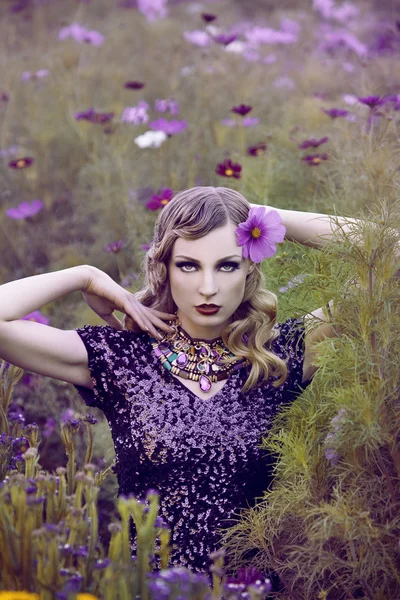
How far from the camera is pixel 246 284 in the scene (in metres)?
1.84

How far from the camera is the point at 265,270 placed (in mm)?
2217

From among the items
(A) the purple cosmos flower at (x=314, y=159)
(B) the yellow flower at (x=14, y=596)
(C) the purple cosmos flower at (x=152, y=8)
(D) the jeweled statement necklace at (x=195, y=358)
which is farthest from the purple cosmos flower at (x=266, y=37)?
(B) the yellow flower at (x=14, y=596)

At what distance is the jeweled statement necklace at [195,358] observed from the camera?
178cm

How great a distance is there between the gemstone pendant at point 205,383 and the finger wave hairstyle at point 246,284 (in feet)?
0.27

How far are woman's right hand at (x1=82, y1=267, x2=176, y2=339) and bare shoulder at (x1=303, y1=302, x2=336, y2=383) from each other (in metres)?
0.33

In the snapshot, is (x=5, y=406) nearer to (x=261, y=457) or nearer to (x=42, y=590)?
(x=261, y=457)

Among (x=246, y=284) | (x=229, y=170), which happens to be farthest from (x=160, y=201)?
(x=246, y=284)

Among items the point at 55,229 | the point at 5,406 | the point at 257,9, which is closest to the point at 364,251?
the point at 5,406

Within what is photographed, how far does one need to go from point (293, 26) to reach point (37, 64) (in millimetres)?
1906

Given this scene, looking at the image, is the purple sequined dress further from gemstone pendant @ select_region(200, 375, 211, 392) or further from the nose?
the nose

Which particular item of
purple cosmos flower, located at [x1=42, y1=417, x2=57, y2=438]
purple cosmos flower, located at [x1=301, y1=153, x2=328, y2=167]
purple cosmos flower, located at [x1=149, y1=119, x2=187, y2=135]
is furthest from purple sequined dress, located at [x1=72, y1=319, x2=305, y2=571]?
purple cosmos flower, located at [x1=149, y1=119, x2=187, y2=135]

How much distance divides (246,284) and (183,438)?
1.32 ft

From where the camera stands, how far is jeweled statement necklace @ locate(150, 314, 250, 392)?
5.83ft

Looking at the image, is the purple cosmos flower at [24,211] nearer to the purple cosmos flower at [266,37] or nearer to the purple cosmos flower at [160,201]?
the purple cosmos flower at [160,201]
